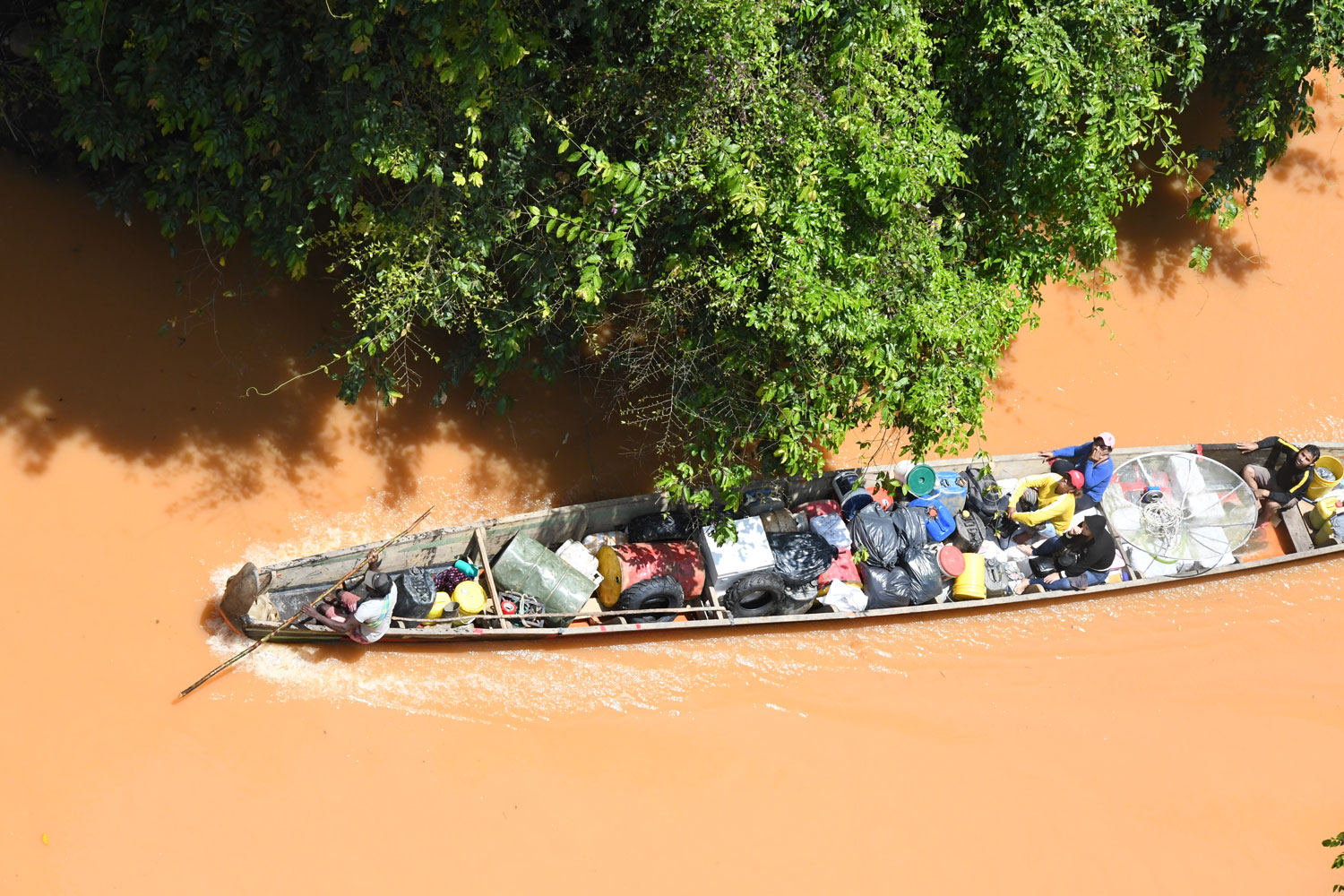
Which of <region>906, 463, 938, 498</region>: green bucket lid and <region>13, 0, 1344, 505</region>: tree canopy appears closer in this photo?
<region>13, 0, 1344, 505</region>: tree canopy

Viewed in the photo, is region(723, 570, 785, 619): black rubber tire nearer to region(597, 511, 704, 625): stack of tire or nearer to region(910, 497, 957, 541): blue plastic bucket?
region(597, 511, 704, 625): stack of tire

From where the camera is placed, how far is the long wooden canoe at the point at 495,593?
27.1 feet

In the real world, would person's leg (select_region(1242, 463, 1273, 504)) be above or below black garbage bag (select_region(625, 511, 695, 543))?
below

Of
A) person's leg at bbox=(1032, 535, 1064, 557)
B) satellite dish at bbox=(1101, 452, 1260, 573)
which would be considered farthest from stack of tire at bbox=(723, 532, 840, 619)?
satellite dish at bbox=(1101, 452, 1260, 573)

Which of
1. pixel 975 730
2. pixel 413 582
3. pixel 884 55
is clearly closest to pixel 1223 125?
pixel 884 55

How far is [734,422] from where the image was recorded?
327 inches

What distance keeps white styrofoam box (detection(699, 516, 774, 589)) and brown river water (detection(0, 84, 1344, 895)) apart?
27.0 inches

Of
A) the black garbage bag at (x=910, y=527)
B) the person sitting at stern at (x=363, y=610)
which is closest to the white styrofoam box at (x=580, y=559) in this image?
the person sitting at stern at (x=363, y=610)

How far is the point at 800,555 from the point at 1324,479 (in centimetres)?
590

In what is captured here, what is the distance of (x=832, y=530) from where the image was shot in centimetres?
951

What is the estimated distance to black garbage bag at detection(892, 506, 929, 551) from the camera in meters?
9.58

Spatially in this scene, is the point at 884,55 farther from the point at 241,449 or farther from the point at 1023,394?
the point at 241,449

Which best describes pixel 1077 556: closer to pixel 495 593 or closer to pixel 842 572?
pixel 842 572

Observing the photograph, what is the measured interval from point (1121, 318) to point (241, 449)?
9.84 metres
